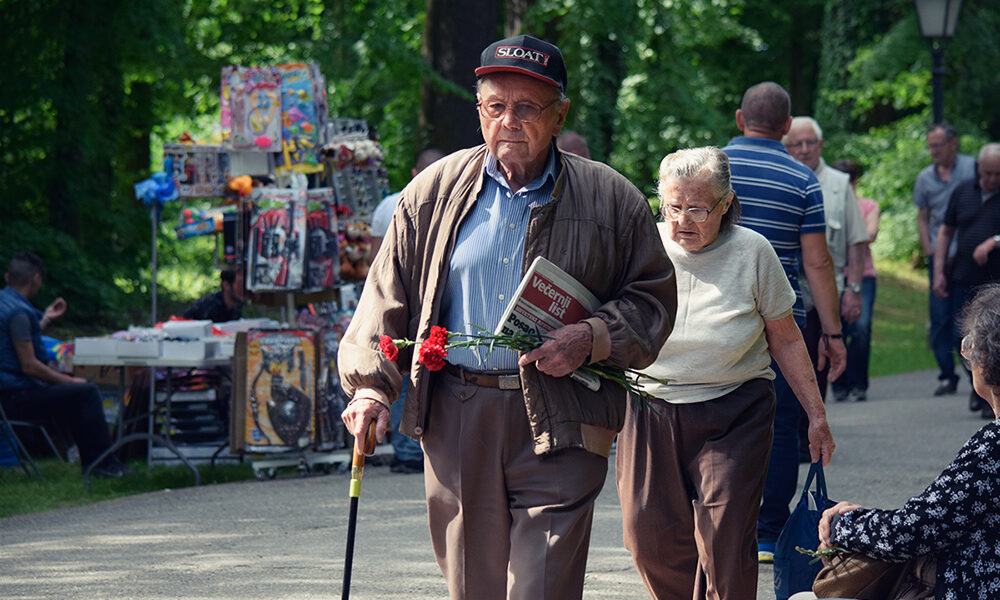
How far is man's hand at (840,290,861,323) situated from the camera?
9570mm

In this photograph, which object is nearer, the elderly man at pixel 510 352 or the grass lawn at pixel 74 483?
the elderly man at pixel 510 352

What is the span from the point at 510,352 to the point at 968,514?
4.12ft

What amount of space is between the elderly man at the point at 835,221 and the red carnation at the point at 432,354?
4.02m

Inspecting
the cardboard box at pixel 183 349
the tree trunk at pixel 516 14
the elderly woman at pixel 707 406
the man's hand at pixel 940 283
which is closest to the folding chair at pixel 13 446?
the cardboard box at pixel 183 349

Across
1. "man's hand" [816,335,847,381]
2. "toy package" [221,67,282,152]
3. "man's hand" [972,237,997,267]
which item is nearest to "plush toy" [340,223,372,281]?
"toy package" [221,67,282,152]

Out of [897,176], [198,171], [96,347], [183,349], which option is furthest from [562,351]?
[897,176]

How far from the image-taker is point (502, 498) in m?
3.73

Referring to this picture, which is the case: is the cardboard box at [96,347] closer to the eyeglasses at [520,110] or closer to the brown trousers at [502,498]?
the brown trousers at [502,498]

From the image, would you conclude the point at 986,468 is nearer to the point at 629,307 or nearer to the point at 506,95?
the point at 629,307

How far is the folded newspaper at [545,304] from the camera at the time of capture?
3.57 m

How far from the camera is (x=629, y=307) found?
3.72 m

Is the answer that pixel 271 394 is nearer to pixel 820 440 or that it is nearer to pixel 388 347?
pixel 820 440

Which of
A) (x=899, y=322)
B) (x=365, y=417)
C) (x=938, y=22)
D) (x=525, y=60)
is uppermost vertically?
(x=938, y=22)

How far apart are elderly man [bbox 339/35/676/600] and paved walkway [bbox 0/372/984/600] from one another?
2.09 meters
